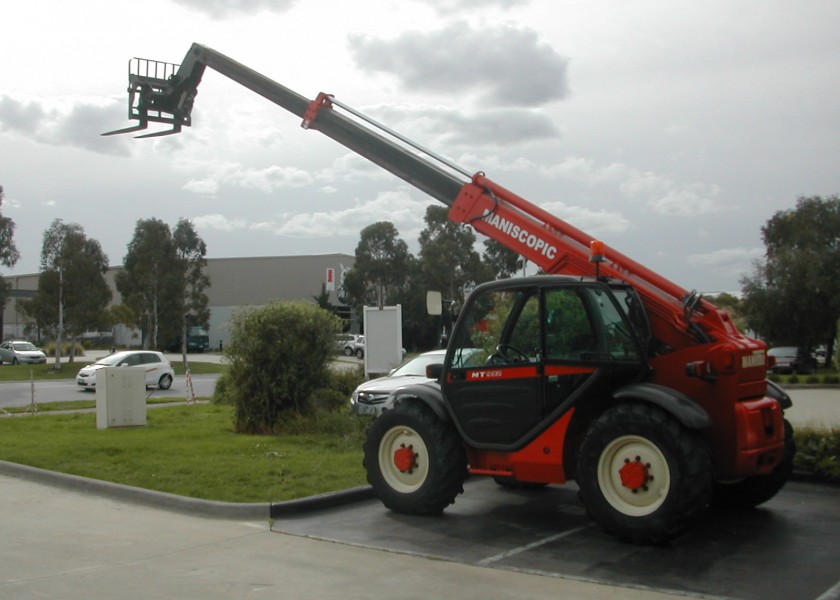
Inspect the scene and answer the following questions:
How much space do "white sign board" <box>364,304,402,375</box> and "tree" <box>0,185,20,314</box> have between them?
42585 millimetres

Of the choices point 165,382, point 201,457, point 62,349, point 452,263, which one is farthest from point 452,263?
point 201,457

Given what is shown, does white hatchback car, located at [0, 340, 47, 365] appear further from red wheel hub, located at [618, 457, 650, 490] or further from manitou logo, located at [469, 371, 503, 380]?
red wheel hub, located at [618, 457, 650, 490]

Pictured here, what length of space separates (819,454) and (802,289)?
39.3 metres

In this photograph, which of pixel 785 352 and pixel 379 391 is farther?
pixel 785 352

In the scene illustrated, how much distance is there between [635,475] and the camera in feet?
24.3

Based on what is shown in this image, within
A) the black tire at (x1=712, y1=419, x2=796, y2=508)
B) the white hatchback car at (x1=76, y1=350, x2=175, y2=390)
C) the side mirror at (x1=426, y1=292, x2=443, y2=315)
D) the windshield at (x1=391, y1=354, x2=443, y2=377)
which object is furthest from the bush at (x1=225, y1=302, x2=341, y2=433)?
the white hatchback car at (x1=76, y1=350, x2=175, y2=390)

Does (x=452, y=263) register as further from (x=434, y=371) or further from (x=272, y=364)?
(x=434, y=371)

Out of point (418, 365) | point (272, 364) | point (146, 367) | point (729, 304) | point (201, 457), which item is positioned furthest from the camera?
point (729, 304)

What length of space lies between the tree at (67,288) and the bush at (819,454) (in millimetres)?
41708

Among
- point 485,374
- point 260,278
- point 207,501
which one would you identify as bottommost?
point 207,501

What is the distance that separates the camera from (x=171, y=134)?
12250 millimetres

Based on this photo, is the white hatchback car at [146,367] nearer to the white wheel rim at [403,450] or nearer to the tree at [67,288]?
the tree at [67,288]

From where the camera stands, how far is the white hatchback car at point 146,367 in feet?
104

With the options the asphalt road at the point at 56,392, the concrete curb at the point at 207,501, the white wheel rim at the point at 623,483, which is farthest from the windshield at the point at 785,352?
the white wheel rim at the point at 623,483
